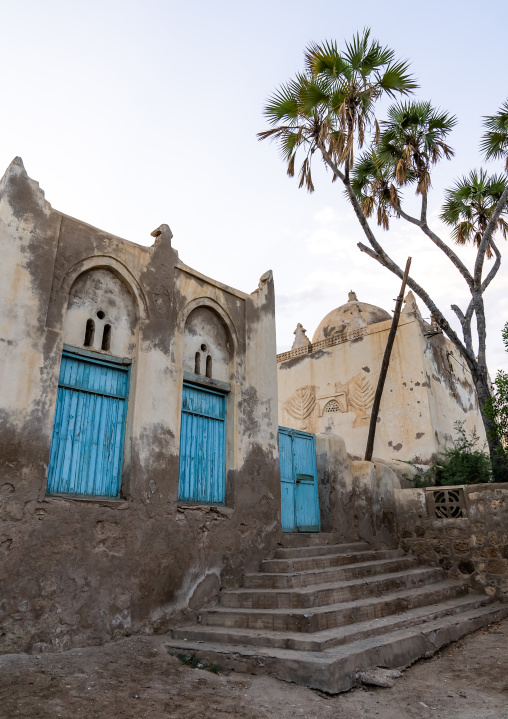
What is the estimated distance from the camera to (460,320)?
11336 millimetres

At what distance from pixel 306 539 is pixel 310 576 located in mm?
1453

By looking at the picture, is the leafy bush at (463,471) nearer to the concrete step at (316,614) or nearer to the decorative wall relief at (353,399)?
the decorative wall relief at (353,399)

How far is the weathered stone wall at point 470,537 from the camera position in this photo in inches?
310

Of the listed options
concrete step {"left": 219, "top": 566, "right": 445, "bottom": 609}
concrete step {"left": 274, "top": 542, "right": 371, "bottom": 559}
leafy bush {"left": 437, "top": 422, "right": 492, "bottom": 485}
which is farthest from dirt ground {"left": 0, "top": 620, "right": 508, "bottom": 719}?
leafy bush {"left": 437, "top": 422, "right": 492, "bottom": 485}

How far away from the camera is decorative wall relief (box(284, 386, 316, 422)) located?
15.0 metres

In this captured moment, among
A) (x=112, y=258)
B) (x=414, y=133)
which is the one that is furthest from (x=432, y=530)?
(x=414, y=133)

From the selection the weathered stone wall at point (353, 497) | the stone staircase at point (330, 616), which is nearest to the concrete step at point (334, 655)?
the stone staircase at point (330, 616)

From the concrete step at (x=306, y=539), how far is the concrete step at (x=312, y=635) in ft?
6.18

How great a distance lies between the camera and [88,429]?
607 cm

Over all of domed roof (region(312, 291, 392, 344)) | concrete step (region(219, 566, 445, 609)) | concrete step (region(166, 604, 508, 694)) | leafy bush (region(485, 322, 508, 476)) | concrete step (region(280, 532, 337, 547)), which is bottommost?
concrete step (region(166, 604, 508, 694))

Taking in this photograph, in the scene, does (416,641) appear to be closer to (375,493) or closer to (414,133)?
(375,493)

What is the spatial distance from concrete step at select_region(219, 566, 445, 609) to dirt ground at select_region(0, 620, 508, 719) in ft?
3.92

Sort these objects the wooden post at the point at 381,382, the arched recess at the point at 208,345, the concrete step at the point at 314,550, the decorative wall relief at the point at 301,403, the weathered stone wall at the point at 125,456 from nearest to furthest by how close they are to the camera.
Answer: the weathered stone wall at the point at 125,456, the concrete step at the point at 314,550, the arched recess at the point at 208,345, the wooden post at the point at 381,382, the decorative wall relief at the point at 301,403

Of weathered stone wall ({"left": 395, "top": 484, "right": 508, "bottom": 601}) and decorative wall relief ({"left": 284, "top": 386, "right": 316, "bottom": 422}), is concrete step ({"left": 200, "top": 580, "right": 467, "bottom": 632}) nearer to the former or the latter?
weathered stone wall ({"left": 395, "top": 484, "right": 508, "bottom": 601})
